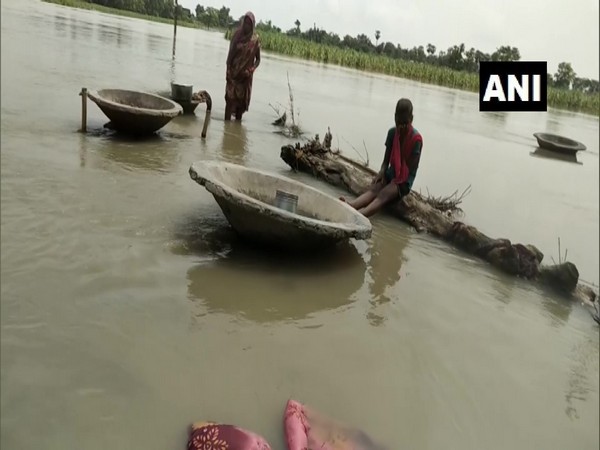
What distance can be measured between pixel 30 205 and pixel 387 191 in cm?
249

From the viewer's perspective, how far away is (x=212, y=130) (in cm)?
633

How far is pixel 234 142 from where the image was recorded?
6152 millimetres

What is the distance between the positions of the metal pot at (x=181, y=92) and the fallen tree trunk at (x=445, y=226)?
5.40 feet

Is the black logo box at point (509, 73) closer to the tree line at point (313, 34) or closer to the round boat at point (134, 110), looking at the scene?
the tree line at point (313, 34)

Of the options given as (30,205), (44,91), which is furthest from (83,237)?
(44,91)

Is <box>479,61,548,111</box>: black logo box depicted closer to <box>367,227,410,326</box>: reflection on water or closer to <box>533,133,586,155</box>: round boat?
<box>367,227,410,326</box>: reflection on water

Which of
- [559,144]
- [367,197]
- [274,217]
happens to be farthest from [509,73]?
[559,144]

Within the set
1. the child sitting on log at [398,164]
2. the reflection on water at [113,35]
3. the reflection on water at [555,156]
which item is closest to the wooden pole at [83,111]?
the child sitting on log at [398,164]

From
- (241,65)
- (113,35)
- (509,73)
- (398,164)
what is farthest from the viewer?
(113,35)

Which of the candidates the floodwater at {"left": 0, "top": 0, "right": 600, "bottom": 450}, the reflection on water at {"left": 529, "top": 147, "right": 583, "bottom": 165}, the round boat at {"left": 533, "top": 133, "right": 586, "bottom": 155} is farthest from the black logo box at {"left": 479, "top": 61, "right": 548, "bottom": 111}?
the round boat at {"left": 533, "top": 133, "right": 586, "bottom": 155}

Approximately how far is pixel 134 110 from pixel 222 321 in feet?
9.68

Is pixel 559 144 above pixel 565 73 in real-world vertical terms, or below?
below

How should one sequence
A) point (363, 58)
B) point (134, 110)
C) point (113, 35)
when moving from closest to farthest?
point (134, 110)
point (113, 35)
point (363, 58)

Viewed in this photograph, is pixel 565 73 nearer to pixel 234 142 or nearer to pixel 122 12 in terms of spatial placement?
pixel 122 12
